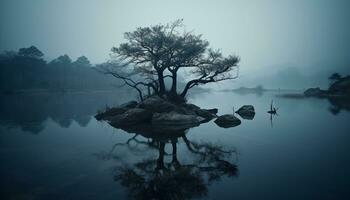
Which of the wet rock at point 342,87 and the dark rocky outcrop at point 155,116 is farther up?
the wet rock at point 342,87

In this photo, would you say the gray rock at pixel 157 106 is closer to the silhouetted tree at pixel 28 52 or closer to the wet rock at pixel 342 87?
the wet rock at pixel 342 87

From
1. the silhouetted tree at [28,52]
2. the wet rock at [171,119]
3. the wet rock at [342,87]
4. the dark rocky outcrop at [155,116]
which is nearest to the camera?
the wet rock at [171,119]

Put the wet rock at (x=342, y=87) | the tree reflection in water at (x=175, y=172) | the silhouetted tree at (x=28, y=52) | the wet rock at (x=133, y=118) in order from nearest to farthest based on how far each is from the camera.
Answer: the tree reflection in water at (x=175, y=172)
the wet rock at (x=133, y=118)
the wet rock at (x=342, y=87)
the silhouetted tree at (x=28, y=52)

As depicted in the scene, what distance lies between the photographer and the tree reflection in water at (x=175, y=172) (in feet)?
28.8

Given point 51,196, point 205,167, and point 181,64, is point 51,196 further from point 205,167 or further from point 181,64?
point 181,64

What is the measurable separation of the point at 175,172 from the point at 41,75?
11867cm

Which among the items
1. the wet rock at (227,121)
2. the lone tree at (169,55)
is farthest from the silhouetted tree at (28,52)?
the wet rock at (227,121)

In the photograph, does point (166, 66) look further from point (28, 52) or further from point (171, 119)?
point (28, 52)

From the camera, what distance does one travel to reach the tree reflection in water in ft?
28.8

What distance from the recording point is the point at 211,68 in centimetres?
3428

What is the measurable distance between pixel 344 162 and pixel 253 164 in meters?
4.74

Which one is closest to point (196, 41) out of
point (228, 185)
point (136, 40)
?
point (136, 40)

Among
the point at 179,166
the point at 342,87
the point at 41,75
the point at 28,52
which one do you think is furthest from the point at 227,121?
the point at 28,52

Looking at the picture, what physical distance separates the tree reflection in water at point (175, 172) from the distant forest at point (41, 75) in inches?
2909
